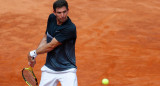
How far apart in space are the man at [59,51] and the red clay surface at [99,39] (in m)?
2.14

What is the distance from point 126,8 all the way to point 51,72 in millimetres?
7699

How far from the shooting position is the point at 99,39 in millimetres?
8727

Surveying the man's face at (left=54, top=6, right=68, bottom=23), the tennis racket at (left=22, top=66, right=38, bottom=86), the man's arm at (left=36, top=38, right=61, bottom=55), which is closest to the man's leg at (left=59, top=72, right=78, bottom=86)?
the man's arm at (left=36, top=38, right=61, bottom=55)

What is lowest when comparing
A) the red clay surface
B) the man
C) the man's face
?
the red clay surface

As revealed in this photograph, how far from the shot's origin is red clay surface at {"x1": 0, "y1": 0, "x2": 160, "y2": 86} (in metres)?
6.73

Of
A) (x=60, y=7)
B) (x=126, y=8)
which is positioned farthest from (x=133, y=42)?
(x=60, y=7)

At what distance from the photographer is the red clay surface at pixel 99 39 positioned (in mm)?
6734

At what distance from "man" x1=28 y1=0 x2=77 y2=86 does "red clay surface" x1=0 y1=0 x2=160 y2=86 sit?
2.14 meters

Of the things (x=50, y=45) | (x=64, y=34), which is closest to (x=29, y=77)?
(x=50, y=45)

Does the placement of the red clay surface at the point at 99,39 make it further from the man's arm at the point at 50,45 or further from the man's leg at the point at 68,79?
the man's arm at the point at 50,45

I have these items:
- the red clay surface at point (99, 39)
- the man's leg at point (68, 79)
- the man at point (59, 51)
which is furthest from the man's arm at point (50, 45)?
the red clay surface at point (99, 39)

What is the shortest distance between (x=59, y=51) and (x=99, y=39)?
470 cm

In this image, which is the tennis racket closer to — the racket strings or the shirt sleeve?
the racket strings

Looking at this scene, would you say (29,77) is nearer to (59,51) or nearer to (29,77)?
(29,77)
